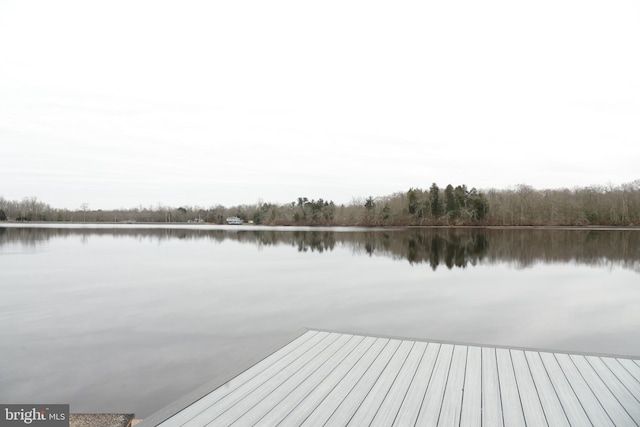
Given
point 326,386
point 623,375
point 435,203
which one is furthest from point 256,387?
point 435,203

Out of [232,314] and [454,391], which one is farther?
[232,314]

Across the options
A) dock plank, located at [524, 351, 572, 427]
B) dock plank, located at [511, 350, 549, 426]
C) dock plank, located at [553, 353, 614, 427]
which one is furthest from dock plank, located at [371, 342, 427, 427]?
dock plank, located at [553, 353, 614, 427]

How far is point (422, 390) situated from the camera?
2447 mm

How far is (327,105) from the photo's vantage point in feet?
107

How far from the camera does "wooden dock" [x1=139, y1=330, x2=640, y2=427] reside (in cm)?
206

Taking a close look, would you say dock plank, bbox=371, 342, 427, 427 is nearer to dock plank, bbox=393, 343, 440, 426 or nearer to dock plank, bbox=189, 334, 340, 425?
dock plank, bbox=393, 343, 440, 426

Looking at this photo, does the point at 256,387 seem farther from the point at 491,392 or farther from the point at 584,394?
the point at 584,394

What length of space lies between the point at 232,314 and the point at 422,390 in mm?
4742

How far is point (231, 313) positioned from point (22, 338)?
2.97m

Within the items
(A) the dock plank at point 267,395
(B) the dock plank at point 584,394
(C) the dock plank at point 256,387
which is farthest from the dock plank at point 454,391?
(C) the dock plank at point 256,387

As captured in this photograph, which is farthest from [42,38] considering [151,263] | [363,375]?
[363,375]

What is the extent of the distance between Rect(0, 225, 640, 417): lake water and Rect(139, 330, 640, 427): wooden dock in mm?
876

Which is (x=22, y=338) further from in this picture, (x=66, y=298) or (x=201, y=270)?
(x=201, y=270)

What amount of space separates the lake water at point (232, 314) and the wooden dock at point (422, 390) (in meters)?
0.88
